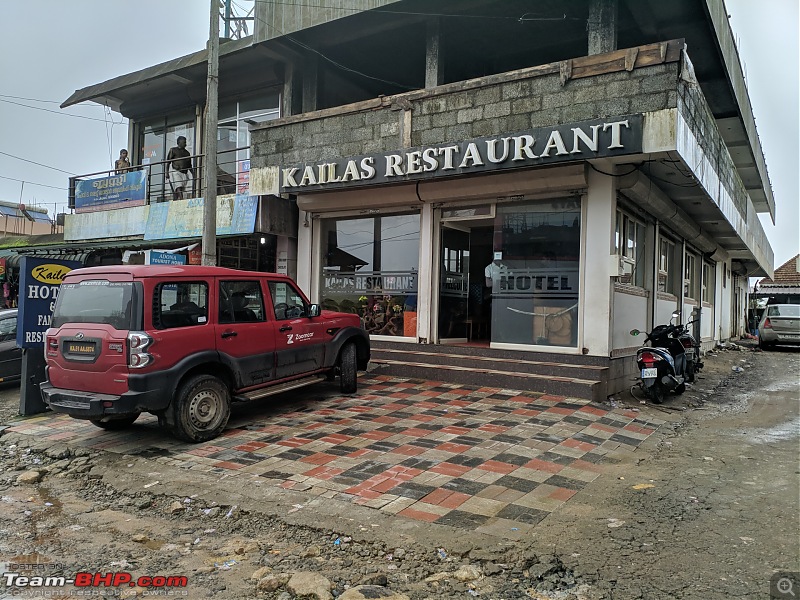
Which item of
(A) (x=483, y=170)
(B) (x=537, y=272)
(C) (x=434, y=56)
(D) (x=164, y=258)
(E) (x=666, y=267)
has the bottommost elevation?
(B) (x=537, y=272)

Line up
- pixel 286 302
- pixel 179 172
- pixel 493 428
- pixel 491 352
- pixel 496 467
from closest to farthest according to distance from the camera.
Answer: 1. pixel 496 467
2. pixel 493 428
3. pixel 286 302
4. pixel 491 352
5. pixel 179 172

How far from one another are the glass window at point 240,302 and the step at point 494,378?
372 cm

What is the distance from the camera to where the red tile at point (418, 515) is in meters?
4.27

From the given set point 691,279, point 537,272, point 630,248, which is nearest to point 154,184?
point 537,272

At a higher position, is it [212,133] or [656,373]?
[212,133]

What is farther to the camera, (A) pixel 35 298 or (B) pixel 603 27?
(B) pixel 603 27

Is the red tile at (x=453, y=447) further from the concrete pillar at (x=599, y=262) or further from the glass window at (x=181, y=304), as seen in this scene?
the concrete pillar at (x=599, y=262)

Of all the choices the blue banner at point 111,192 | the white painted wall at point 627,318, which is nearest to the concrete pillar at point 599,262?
the white painted wall at point 627,318

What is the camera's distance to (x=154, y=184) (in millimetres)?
16266

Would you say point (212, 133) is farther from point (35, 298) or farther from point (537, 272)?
point (537, 272)

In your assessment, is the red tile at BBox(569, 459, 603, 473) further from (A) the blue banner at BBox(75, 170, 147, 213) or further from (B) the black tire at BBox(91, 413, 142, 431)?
(A) the blue banner at BBox(75, 170, 147, 213)

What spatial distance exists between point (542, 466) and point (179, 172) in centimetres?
1278

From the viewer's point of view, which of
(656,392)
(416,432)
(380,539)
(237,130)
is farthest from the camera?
(237,130)

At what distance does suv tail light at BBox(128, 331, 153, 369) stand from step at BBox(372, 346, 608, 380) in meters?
5.54
